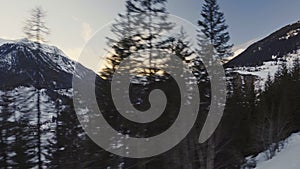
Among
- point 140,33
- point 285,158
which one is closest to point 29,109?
point 140,33

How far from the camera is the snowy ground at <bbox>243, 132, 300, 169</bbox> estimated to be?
19250mm

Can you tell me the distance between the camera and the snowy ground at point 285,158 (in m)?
19.2

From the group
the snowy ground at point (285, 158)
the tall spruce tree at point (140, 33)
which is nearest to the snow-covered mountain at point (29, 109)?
the tall spruce tree at point (140, 33)

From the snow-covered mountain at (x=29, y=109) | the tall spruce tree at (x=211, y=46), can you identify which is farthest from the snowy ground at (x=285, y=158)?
the snow-covered mountain at (x=29, y=109)

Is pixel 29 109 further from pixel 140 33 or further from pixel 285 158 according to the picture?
pixel 285 158

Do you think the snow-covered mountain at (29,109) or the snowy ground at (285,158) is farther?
the snowy ground at (285,158)

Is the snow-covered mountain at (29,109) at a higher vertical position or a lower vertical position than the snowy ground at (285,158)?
higher

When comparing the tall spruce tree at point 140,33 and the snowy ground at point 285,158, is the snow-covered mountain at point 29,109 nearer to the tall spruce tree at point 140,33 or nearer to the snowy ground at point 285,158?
the tall spruce tree at point 140,33

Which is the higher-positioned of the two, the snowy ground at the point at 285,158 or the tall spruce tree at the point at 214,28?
the tall spruce tree at the point at 214,28

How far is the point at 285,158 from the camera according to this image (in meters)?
21.9

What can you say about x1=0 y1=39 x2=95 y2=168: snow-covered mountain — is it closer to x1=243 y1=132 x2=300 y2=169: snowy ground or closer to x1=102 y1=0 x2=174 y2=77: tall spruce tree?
x1=102 y1=0 x2=174 y2=77: tall spruce tree

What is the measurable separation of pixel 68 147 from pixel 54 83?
4.19m

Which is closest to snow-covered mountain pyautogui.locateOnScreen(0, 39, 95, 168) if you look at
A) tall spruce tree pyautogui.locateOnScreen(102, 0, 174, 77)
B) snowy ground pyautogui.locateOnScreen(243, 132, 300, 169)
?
tall spruce tree pyautogui.locateOnScreen(102, 0, 174, 77)

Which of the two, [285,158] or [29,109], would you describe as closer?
[29,109]
